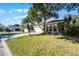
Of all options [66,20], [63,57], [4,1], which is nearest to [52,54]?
[63,57]

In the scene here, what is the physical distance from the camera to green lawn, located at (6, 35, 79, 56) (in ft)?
11.8

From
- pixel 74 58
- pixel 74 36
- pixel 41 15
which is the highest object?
pixel 41 15

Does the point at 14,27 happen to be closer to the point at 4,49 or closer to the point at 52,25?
the point at 4,49

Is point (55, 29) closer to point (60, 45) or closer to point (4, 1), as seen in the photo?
point (60, 45)

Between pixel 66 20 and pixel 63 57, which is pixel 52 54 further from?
pixel 66 20

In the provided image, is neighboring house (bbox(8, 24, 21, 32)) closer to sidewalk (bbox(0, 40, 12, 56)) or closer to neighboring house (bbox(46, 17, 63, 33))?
sidewalk (bbox(0, 40, 12, 56))

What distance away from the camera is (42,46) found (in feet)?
11.8

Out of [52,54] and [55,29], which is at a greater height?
[55,29]

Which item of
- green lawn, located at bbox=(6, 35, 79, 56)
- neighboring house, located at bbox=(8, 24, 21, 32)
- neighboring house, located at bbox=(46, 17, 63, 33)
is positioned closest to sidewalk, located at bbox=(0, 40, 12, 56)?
green lawn, located at bbox=(6, 35, 79, 56)

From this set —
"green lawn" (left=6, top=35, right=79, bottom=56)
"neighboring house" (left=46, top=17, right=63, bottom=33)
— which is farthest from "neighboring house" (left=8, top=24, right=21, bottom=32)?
"neighboring house" (left=46, top=17, right=63, bottom=33)

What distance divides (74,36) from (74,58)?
27 centimetres

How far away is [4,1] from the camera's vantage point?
354cm

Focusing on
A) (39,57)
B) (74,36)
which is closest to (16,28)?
(39,57)

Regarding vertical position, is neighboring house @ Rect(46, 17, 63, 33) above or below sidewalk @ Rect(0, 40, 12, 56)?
above
